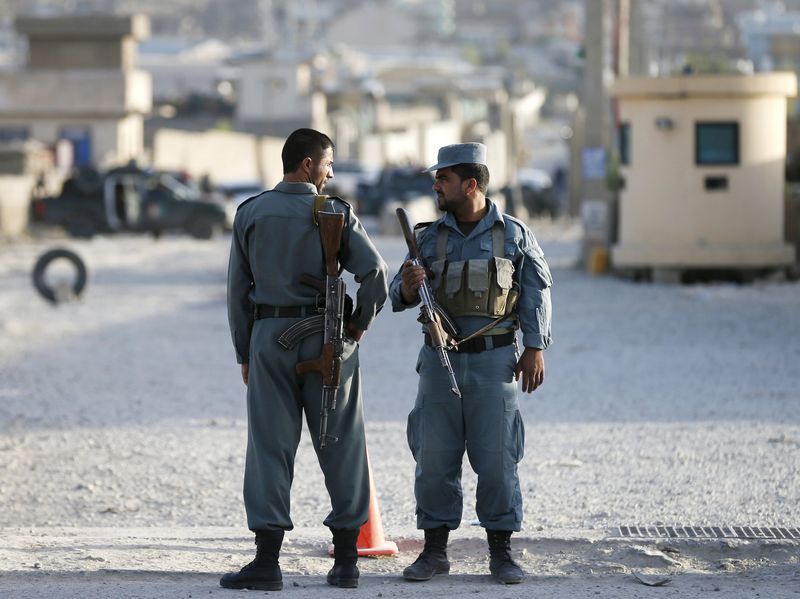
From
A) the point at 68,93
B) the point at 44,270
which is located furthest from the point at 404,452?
the point at 68,93

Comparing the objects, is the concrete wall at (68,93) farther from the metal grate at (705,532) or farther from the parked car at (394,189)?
the metal grate at (705,532)

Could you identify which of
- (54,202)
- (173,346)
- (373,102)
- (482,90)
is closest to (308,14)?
(482,90)

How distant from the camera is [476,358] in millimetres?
6574

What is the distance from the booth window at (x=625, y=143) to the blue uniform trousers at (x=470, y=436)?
14.7 meters

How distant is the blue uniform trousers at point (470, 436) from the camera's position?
6566 millimetres

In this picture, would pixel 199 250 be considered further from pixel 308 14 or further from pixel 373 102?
pixel 308 14

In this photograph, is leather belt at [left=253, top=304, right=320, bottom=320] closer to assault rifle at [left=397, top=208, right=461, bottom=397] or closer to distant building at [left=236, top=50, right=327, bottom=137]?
assault rifle at [left=397, top=208, right=461, bottom=397]

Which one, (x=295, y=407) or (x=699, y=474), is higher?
(x=295, y=407)

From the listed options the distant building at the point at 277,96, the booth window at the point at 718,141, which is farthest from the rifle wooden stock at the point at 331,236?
the distant building at the point at 277,96

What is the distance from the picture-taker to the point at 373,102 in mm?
72875

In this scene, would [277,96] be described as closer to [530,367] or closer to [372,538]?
[372,538]

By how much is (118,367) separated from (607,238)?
9963mm

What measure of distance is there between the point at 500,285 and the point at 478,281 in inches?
3.5

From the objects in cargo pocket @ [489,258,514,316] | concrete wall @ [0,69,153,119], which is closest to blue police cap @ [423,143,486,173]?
cargo pocket @ [489,258,514,316]
